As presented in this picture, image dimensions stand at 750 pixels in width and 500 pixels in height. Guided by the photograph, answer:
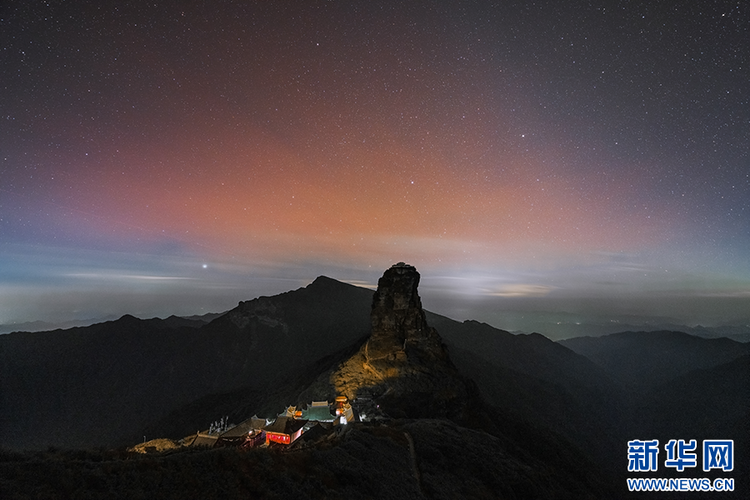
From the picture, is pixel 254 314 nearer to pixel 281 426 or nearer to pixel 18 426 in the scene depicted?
pixel 18 426

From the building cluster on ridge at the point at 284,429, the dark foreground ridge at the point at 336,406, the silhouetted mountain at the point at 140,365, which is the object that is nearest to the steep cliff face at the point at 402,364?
the dark foreground ridge at the point at 336,406

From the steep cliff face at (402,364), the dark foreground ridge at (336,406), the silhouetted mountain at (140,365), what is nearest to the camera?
the dark foreground ridge at (336,406)

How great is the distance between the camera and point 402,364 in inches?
2520

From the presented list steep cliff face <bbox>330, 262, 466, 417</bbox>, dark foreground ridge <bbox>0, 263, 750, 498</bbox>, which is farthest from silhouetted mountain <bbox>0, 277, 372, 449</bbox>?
steep cliff face <bbox>330, 262, 466, 417</bbox>

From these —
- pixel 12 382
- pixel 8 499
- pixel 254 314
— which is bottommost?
pixel 12 382

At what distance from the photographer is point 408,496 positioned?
16922 millimetres

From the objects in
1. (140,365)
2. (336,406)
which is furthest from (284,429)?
(140,365)

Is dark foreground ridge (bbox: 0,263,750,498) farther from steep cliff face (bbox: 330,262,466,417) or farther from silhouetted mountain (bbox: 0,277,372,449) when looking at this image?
silhouetted mountain (bbox: 0,277,372,449)

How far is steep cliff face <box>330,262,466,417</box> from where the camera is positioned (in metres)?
55.8

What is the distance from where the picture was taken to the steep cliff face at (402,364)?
55.8m

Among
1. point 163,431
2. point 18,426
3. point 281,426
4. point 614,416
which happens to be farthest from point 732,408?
point 18,426

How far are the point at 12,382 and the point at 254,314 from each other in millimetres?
80923

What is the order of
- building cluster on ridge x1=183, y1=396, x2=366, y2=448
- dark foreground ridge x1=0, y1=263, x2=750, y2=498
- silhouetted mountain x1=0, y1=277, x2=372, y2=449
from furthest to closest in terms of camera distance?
silhouetted mountain x1=0, y1=277, x2=372, y2=449, building cluster on ridge x1=183, y1=396, x2=366, y2=448, dark foreground ridge x1=0, y1=263, x2=750, y2=498

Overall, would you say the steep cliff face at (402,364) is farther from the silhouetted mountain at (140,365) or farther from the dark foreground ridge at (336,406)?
the silhouetted mountain at (140,365)
